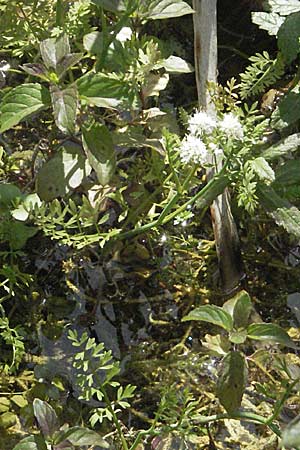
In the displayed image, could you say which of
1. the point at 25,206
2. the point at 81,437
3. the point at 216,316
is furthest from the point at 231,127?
the point at 81,437

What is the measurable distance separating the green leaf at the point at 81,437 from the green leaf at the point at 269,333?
304 mm

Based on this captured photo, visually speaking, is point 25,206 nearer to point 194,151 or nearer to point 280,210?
point 194,151

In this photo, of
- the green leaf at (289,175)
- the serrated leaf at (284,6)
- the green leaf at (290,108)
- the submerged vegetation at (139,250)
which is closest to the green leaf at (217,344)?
the submerged vegetation at (139,250)

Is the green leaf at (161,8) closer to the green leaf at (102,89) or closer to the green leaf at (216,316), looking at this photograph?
the green leaf at (102,89)

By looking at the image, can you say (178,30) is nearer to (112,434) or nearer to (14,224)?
(14,224)

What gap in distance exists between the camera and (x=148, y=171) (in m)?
1.71

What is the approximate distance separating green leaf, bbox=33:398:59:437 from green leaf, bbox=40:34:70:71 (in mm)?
592

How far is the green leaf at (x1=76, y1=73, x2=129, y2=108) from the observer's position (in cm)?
152

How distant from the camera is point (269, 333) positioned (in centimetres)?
139

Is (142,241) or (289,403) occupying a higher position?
(142,241)

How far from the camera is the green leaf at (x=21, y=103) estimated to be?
4.80 feet

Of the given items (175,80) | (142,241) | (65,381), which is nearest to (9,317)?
(65,381)

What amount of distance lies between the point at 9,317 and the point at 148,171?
412mm

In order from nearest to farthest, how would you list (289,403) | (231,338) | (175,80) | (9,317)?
1. (231,338)
2. (289,403)
3. (9,317)
4. (175,80)
